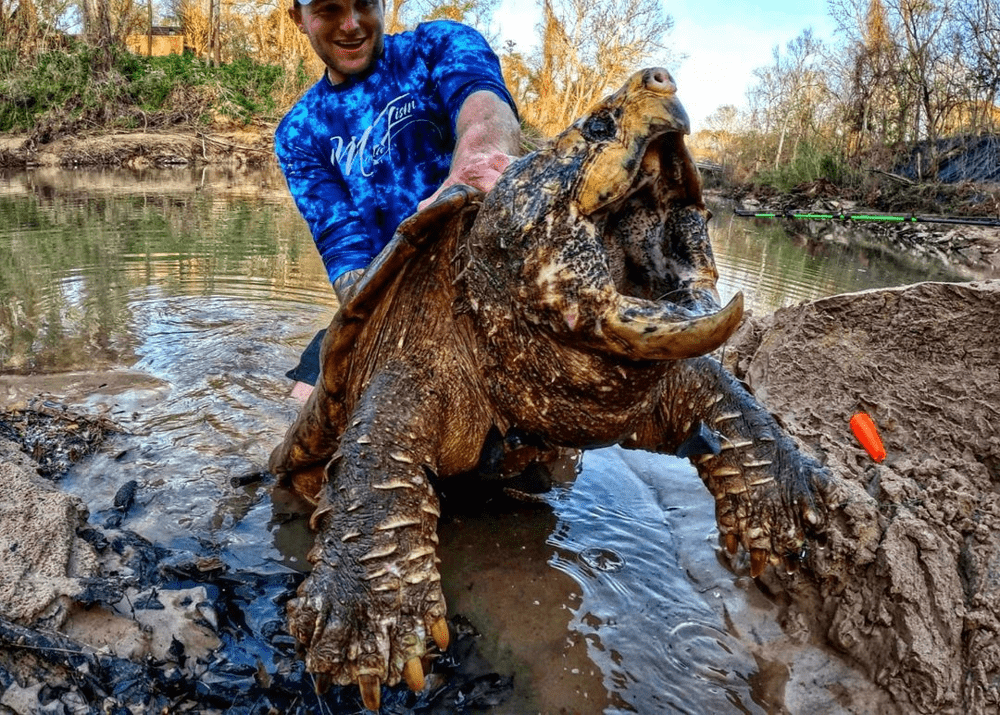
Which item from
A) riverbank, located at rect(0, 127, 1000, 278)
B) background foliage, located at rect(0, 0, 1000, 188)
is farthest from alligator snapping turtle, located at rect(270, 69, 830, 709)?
background foliage, located at rect(0, 0, 1000, 188)

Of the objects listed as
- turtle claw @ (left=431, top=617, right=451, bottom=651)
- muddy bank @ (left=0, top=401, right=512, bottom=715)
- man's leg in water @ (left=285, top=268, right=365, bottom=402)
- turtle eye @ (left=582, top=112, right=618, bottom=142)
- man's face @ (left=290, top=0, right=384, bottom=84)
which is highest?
man's face @ (left=290, top=0, right=384, bottom=84)

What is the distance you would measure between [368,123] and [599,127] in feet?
5.67

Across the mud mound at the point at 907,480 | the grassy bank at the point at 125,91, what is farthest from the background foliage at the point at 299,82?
the mud mound at the point at 907,480

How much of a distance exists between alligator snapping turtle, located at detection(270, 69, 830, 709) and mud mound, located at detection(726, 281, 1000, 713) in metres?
0.17

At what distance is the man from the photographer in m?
2.61

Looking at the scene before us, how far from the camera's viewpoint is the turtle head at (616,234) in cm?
126

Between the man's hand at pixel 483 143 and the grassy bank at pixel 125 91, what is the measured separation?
2005 centimetres

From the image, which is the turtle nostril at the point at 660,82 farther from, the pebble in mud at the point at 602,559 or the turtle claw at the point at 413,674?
the pebble in mud at the point at 602,559

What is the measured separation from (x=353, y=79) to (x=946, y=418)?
2536 mm

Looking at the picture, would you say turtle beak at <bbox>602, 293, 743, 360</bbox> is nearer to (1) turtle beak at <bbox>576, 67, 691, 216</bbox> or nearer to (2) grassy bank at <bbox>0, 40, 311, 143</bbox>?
(1) turtle beak at <bbox>576, 67, 691, 216</bbox>

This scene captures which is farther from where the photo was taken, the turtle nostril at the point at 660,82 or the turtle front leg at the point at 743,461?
the turtle front leg at the point at 743,461

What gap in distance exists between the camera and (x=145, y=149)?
1881 centimetres

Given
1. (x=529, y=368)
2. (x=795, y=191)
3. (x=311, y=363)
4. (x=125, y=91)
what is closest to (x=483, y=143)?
(x=529, y=368)

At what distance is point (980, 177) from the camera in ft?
49.3
